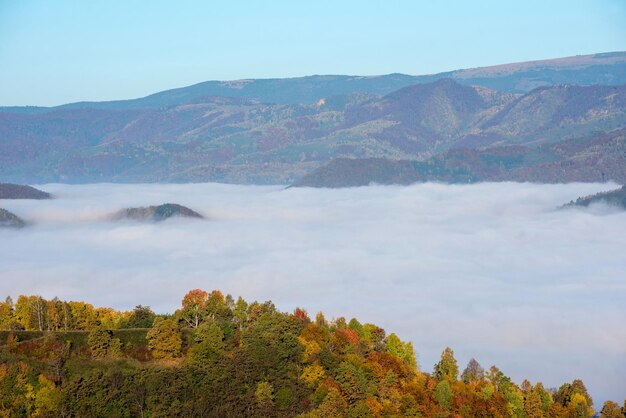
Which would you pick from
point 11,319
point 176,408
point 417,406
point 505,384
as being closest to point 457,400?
point 417,406

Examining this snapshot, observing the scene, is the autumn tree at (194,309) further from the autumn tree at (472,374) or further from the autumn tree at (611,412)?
the autumn tree at (611,412)

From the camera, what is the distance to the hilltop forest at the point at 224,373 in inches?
5118

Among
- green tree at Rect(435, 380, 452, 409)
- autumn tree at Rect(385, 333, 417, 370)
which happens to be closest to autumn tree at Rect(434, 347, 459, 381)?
autumn tree at Rect(385, 333, 417, 370)

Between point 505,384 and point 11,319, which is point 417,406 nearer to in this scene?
point 505,384

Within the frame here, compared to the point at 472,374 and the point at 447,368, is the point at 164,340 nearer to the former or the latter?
the point at 447,368

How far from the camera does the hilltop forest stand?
13000 cm

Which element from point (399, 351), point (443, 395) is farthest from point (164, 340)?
point (443, 395)

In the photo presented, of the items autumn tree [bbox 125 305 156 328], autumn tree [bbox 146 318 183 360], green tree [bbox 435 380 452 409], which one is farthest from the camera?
autumn tree [bbox 125 305 156 328]

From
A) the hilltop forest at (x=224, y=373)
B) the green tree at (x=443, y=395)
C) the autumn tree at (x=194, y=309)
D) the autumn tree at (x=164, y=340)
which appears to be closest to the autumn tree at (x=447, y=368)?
the hilltop forest at (x=224, y=373)

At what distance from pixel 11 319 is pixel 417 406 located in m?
68.9

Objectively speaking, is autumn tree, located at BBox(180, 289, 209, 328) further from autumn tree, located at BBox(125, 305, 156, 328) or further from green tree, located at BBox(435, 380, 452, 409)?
A: green tree, located at BBox(435, 380, 452, 409)

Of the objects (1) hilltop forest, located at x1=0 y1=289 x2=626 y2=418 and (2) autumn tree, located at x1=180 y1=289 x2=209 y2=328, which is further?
(2) autumn tree, located at x1=180 y1=289 x2=209 y2=328

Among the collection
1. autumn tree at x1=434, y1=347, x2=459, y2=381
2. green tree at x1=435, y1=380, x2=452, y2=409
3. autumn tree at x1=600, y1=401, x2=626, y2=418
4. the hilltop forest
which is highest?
the hilltop forest

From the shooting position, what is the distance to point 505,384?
160 m
